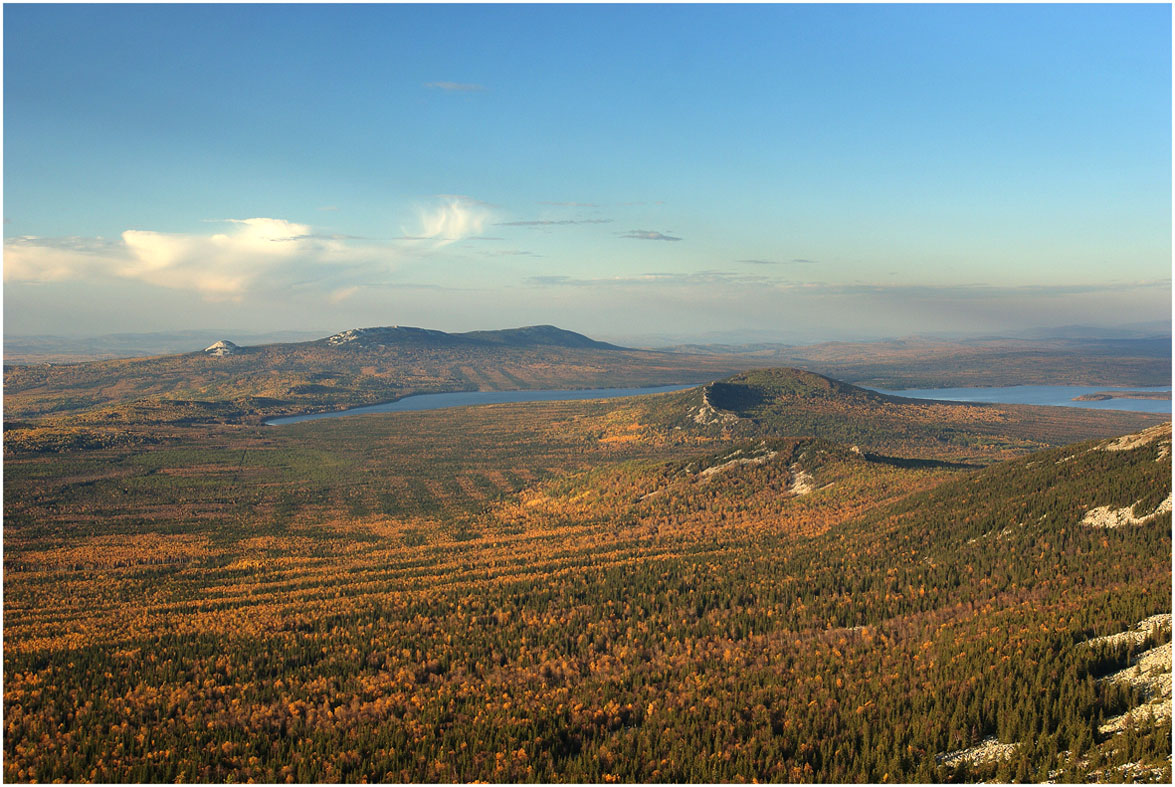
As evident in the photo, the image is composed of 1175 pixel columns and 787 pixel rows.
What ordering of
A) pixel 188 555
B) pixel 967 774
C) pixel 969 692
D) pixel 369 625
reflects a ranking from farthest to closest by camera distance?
1. pixel 188 555
2. pixel 369 625
3. pixel 969 692
4. pixel 967 774

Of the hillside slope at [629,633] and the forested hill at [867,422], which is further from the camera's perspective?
the forested hill at [867,422]

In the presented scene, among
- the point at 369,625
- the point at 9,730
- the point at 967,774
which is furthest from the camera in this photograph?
the point at 369,625

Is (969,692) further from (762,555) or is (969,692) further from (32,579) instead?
(32,579)

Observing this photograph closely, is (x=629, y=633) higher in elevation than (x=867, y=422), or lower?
lower

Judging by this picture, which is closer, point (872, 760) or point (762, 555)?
point (872, 760)

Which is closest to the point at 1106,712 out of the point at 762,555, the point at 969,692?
the point at 969,692

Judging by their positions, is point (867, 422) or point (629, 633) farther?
point (867, 422)

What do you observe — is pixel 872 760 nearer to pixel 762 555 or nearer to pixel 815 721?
pixel 815 721

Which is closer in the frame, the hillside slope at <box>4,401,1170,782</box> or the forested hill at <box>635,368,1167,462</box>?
the hillside slope at <box>4,401,1170,782</box>

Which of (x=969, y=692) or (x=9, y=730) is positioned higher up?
(x=969, y=692)

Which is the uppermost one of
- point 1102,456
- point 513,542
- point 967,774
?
point 1102,456
